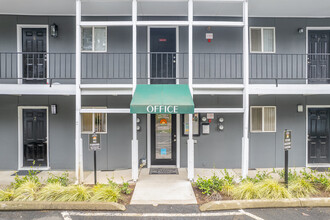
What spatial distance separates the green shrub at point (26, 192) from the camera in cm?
500

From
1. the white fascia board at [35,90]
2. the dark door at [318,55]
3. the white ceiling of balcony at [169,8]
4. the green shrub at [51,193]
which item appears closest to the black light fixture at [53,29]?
the white ceiling of balcony at [169,8]

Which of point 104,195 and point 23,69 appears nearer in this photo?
point 104,195

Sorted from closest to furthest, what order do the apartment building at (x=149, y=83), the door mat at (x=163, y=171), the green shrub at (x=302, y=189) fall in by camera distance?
the green shrub at (x=302, y=189)
the door mat at (x=163, y=171)
the apartment building at (x=149, y=83)

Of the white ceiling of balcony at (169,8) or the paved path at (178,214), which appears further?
the white ceiling of balcony at (169,8)

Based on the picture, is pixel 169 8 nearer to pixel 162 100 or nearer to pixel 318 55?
pixel 162 100

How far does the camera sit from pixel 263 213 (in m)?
4.65

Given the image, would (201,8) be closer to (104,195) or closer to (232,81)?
(232,81)

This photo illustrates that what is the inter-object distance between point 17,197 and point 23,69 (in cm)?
500

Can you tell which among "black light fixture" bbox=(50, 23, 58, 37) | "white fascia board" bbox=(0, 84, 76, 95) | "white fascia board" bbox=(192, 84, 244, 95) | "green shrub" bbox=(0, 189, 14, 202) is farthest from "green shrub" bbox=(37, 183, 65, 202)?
"black light fixture" bbox=(50, 23, 58, 37)

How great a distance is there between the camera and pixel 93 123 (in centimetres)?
779

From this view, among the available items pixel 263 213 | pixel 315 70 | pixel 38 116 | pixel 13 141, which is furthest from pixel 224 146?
pixel 13 141

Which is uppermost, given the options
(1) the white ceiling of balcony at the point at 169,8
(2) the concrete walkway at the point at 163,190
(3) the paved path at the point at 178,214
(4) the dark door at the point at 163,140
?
(1) the white ceiling of balcony at the point at 169,8

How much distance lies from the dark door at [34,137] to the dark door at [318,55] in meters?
10.5

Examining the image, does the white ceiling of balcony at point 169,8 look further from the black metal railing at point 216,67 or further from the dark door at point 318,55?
the black metal railing at point 216,67
